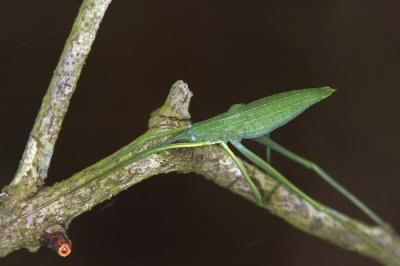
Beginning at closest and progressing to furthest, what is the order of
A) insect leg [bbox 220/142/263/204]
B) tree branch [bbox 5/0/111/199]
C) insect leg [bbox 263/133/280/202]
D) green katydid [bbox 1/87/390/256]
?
tree branch [bbox 5/0/111/199]
green katydid [bbox 1/87/390/256]
insect leg [bbox 220/142/263/204]
insect leg [bbox 263/133/280/202]

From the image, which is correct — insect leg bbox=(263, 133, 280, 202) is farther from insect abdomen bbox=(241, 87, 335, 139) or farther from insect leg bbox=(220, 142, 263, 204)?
insect abdomen bbox=(241, 87, 335, 139)

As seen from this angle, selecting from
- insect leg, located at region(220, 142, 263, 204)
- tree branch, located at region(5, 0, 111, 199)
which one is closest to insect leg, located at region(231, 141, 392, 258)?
insect leg, located at region(220, 142, 263, 204)

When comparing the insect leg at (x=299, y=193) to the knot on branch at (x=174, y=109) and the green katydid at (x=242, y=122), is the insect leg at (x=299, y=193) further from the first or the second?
the knot on branch at (x=174, y=109)

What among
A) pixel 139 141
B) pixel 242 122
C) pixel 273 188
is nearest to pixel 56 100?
pixel 139 141

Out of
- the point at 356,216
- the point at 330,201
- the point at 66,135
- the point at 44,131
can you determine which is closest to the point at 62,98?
the point at 44,131

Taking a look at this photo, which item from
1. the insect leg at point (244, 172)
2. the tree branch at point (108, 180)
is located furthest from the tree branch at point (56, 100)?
the insect leg at point (244, 172)

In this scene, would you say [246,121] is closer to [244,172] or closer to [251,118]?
[251,118]

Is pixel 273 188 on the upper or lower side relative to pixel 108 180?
lower

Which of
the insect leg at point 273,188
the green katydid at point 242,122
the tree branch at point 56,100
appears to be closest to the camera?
the tree branch at point 56,100
